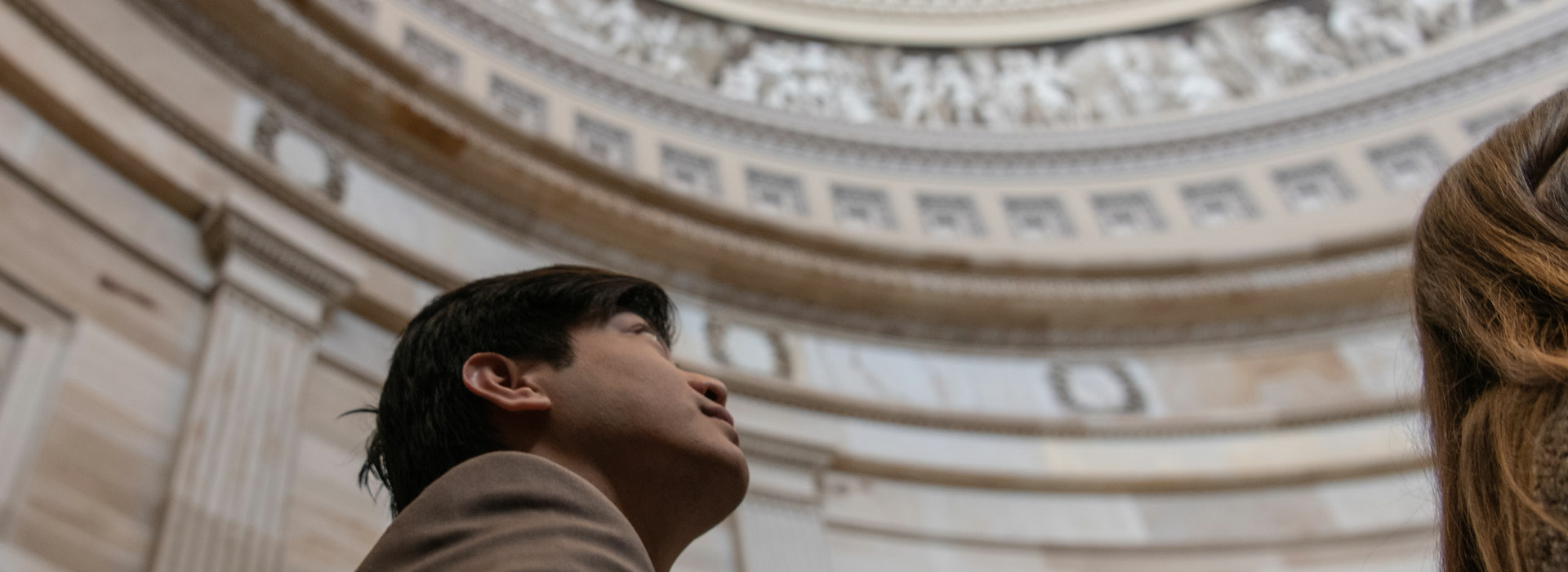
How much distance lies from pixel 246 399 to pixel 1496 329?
574cm

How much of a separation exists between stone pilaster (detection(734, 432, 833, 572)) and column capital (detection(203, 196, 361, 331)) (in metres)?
2.78

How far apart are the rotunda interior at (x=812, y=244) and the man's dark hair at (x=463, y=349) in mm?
266

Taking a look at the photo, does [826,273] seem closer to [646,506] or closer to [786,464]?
[786,464]

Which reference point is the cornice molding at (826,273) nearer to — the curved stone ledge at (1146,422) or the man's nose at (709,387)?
the curved stone ledge at (1146,422)

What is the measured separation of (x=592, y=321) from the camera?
8.26ft

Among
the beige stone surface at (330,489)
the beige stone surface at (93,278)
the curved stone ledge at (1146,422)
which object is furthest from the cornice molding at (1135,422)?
the beige stone surface at (93,278)

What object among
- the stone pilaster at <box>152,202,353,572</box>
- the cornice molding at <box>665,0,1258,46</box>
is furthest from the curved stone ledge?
the cornice molding at <box>665,0,1258,46</box>

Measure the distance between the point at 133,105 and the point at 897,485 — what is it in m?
5.36

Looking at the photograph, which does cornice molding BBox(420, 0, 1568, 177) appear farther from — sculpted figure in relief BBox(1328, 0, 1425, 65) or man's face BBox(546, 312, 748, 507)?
man's face BBox(546, 312, 748, 507)

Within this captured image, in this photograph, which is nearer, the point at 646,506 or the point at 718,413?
the point at 646,506

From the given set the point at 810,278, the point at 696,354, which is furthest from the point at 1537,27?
the point at 696,354

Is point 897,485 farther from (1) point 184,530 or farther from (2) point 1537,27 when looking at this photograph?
(2) point 1537,27

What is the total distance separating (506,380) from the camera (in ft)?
7.77

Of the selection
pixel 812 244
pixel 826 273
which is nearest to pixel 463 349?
pixel 826 273
